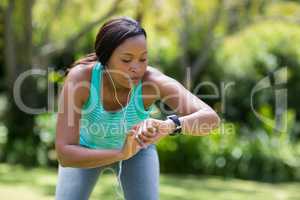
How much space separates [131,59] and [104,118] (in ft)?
1.41

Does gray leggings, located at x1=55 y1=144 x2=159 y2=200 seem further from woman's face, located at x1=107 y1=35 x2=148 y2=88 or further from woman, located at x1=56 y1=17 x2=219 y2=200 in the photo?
woman's face, located at x1=107 y1=35 x2=148 y2=88

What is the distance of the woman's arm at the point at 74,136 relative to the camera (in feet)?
9.05

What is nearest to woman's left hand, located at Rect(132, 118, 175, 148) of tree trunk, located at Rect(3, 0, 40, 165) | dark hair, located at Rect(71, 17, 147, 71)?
dark hair, located at Rect(71, 17, 147, 71)

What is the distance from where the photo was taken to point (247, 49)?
14.5m

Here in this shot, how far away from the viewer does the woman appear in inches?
114

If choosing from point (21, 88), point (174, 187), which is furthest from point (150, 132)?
point (21, 88)

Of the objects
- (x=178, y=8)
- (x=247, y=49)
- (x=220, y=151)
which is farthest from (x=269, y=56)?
(x=220, y=151)

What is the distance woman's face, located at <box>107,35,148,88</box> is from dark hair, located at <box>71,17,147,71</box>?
2 centimetres

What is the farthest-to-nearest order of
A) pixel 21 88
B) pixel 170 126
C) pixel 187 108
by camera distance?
pixel 21 88, pixel 187 108, pixel 170 126

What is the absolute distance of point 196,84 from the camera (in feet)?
48.8

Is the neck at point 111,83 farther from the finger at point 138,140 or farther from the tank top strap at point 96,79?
the finger at point 138,140

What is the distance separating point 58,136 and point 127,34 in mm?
571

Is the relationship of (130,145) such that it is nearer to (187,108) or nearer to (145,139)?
(145,139)

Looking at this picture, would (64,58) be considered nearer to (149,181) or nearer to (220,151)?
(220,151)
